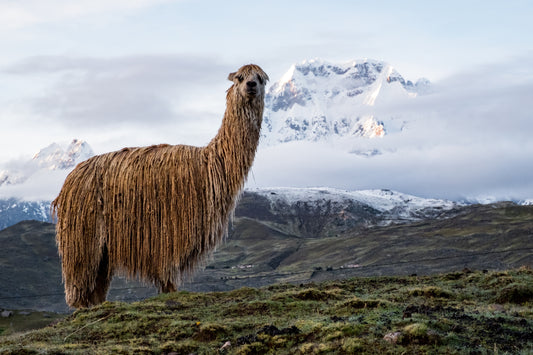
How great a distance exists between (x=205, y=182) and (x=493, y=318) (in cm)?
624

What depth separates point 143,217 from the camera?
1302 cm

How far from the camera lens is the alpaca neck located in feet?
44.0

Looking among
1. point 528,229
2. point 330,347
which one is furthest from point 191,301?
point 528,229

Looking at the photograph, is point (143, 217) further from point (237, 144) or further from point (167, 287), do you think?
point (237, 144)

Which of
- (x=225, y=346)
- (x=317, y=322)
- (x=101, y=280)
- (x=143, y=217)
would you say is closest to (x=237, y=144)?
(x=143, y=217)

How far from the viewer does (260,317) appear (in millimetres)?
10156

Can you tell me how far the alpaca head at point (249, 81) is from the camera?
1329 cm

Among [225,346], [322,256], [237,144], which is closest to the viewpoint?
[225,346]

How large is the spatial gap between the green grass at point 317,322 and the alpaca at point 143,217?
98cm

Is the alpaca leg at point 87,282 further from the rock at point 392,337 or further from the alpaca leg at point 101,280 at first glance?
the rock at point 392,337

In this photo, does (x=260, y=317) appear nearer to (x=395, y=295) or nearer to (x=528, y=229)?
(x=395, y=295)

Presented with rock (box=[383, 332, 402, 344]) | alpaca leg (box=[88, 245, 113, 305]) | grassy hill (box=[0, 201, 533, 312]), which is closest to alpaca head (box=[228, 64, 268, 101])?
alpaca leg (box=[88, 245, 113, 305])

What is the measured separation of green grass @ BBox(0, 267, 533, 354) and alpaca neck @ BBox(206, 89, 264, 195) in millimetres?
2306

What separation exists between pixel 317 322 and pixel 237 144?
535 centimetres
